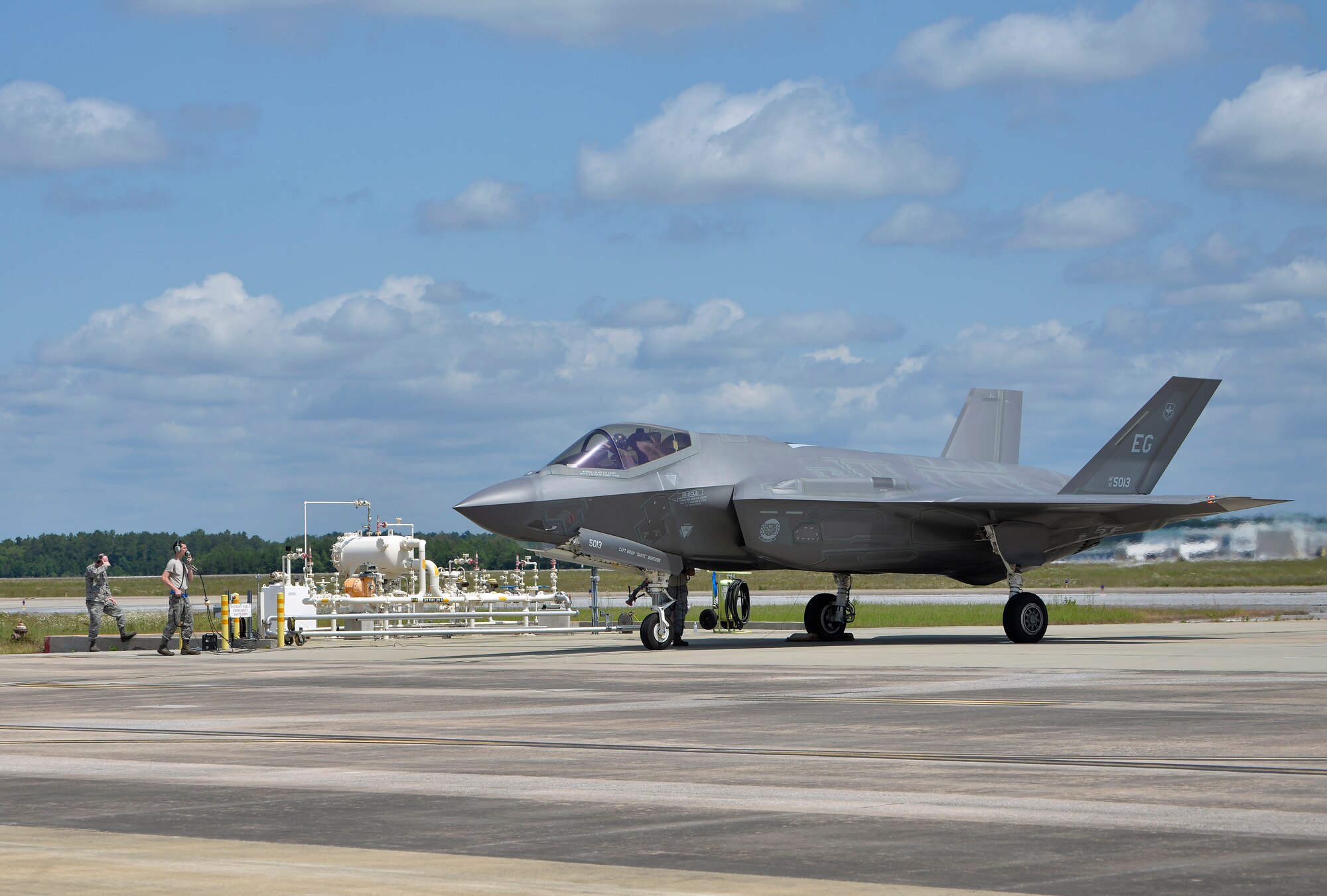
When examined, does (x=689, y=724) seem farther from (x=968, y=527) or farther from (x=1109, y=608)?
(x=1109, y=608)

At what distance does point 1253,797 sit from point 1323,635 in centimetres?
2139

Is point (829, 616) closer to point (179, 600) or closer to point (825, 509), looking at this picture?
point (825, 509)

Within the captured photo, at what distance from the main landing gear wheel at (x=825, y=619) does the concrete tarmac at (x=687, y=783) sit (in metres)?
9.85

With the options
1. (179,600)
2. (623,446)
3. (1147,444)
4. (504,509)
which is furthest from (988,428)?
(179,600)

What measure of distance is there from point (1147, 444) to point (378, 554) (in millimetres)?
16985

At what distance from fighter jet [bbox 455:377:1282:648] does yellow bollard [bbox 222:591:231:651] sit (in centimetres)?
750

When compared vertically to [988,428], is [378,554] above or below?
below

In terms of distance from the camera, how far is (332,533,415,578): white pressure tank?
1417 inches

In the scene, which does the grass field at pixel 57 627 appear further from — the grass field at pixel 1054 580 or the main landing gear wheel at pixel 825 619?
the main landing gear wheel at pixel 825 619

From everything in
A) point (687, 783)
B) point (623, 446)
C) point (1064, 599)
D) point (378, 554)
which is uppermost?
point (623, 446)

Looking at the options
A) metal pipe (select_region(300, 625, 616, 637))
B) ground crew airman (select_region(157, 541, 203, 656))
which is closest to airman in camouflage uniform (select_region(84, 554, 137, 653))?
ground crew airman (select_region(157, 541, 203, 656))

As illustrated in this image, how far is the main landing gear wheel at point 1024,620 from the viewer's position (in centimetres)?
2650

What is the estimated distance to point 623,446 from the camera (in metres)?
25.0

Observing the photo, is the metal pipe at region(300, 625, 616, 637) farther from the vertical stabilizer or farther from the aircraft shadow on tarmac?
the vertical stabilizer
